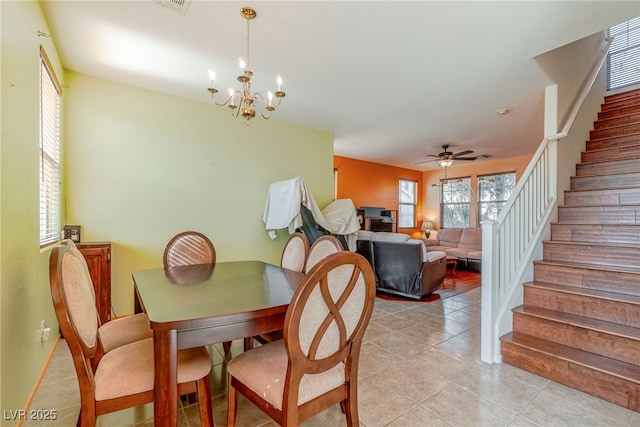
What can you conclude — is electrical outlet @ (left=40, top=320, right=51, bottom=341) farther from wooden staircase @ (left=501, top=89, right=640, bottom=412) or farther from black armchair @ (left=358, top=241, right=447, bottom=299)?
black armchair @ (left=358, top=241, right=447, bottom=299)

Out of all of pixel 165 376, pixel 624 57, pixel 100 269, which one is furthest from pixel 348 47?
pixel 624 57

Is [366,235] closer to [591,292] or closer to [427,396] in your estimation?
[591,292]

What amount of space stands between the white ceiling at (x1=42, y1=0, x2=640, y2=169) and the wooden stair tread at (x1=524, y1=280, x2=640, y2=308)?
2.11 m

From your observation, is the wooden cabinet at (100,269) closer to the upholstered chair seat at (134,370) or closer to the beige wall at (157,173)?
the beige wall at (157,173)

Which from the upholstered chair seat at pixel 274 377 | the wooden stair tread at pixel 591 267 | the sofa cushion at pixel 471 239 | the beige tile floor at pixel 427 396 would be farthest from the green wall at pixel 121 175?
the sofa cushion at pixel 471 239

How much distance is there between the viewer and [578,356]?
2041 millimetres

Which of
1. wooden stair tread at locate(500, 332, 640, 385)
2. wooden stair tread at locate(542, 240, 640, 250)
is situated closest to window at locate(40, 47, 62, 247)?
wooden stair tread at locate(500, 332, 640, 385)

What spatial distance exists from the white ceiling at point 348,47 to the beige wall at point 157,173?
284mm

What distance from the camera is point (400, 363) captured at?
92.4 inches

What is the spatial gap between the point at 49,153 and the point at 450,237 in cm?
780

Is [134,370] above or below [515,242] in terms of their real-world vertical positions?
below

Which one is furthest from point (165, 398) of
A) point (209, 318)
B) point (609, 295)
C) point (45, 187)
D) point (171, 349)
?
point (609, 295)

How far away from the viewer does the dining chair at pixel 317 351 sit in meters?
1.08

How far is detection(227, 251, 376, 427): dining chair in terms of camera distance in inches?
42.4
